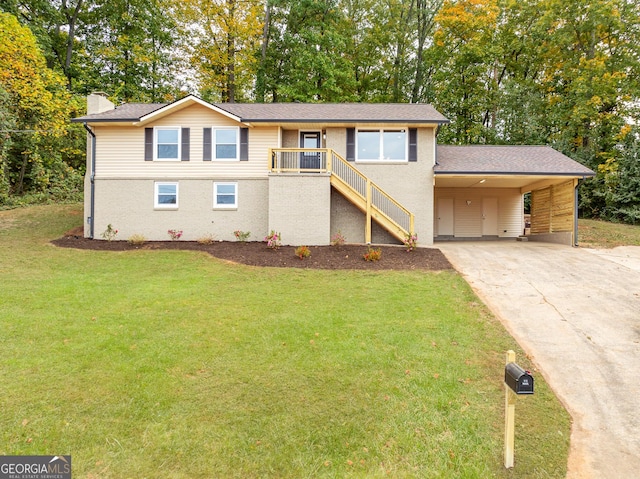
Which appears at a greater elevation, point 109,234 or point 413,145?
point 413,145

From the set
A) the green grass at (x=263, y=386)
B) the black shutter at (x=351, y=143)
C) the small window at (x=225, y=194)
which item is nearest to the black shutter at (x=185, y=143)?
the small window at (x=225, y=194)

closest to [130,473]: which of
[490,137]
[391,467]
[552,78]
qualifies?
[391,467]

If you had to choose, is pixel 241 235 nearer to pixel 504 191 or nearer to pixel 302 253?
pixel 302 253

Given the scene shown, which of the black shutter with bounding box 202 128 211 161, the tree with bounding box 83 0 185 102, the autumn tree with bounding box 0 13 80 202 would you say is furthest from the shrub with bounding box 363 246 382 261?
the tree with bounding box 83 0 185 102

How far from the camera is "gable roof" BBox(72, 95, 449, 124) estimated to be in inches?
526

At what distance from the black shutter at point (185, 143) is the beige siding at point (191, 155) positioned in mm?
127

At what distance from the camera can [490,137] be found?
24500 millimetres

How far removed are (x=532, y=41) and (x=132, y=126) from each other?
27.1m

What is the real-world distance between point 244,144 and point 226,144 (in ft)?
2.41

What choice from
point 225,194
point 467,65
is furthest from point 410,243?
point 467,65

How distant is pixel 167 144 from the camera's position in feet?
45.6

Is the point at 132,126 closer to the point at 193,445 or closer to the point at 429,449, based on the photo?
the point at 193,445

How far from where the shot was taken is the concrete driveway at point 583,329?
11.9 ft
